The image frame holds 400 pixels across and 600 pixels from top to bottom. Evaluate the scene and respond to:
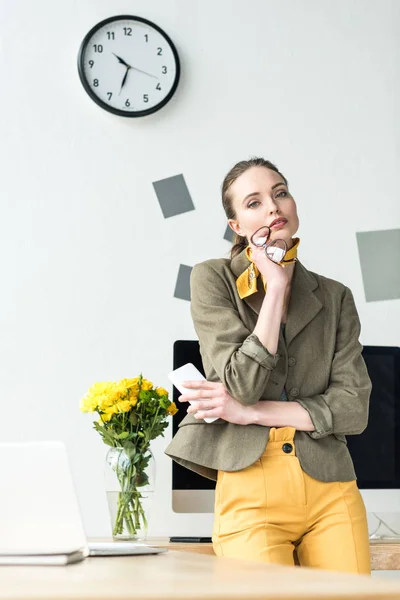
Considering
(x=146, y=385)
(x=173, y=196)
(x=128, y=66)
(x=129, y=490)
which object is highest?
(x=128, y=66)

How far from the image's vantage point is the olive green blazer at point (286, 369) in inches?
67.4

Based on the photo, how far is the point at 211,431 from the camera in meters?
1.80

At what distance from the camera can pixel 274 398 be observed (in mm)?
1808

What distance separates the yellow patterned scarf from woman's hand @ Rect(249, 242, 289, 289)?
23 millimetres

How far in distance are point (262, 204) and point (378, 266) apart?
1.10 metres

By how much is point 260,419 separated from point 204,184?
1.24 meters

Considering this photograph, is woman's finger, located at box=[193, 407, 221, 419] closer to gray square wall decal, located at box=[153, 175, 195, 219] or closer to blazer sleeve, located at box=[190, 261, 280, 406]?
blazer sleeve, located at box=[190, 261, 280, 406]

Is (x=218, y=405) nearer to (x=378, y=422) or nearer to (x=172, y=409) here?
(x=172, y=409)

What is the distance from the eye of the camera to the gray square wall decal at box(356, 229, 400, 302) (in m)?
2.87

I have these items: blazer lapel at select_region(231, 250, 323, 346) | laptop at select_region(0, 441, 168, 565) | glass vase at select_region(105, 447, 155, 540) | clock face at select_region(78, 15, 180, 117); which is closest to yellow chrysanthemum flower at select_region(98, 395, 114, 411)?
glass vase at select_region(105, 447, 155, 540)

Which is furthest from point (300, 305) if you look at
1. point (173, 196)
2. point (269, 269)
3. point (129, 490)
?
point (173, 196)

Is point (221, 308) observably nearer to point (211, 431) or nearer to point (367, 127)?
point (211, 431)

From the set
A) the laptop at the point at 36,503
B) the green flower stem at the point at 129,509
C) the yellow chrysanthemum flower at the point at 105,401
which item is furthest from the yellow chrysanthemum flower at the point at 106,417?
the laptop at the point at 36,503

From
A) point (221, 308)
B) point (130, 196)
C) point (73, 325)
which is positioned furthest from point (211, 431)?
point (130, 196)
